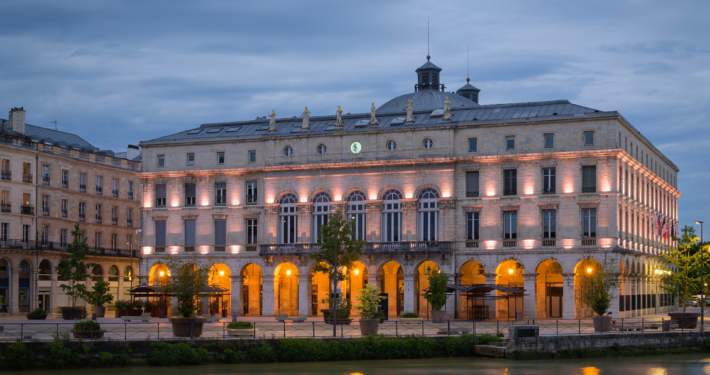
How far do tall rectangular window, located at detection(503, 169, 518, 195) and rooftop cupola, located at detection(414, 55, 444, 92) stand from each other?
26300 mm

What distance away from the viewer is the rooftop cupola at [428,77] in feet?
326

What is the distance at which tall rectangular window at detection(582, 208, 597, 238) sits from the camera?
237 feet

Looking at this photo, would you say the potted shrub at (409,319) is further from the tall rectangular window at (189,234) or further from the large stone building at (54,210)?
the large stone building at (54,210)

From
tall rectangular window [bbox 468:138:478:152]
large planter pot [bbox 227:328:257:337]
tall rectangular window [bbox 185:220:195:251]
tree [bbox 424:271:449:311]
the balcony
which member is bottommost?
large planter pot [bbox 227:328:257:337]

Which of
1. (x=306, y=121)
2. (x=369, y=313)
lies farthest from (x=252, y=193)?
(x=369, y=313)

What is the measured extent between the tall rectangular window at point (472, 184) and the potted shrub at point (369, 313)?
2125cm

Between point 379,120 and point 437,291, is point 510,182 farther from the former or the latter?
point 379,120

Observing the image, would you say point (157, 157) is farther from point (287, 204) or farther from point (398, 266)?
point (398, 266)

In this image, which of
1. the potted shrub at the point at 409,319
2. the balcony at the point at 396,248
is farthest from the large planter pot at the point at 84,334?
the balcony at the point at 396,248

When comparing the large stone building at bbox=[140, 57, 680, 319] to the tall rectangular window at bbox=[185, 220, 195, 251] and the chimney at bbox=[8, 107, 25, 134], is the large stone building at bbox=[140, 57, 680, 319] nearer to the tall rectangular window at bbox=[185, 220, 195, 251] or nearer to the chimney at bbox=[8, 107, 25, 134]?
the tall rectangular window at bbox=[185, 220, 195, 251]

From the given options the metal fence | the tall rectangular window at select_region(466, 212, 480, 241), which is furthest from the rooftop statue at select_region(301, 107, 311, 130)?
the metal fence

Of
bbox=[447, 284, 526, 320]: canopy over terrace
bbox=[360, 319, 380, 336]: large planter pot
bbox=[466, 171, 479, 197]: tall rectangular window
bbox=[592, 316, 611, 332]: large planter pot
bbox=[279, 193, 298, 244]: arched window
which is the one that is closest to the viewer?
bbox=[360, 319, 380, 336]: large planter pot

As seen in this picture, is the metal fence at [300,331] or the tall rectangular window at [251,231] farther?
the tall rectangular window at [251,231]

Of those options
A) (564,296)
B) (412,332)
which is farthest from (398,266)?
(412,332)
